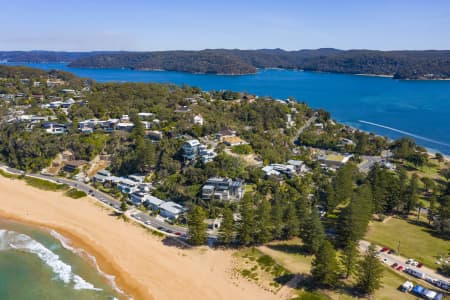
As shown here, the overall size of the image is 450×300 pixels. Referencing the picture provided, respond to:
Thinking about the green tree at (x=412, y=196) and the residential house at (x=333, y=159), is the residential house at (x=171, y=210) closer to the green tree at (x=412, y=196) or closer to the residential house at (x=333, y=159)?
the residential house at (x=333, y=159)

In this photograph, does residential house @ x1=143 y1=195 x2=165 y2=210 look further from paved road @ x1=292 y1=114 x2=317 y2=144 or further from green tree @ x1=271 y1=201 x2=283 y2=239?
paved road @ x1=292 y1=114 x2=317 y2=144

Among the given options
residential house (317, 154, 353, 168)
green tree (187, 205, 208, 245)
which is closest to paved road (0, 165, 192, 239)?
green tree (187, 205, 208, 245)

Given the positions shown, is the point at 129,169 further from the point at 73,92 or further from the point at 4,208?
the point at 73,92

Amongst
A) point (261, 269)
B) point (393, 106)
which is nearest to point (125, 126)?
point (261, 269)

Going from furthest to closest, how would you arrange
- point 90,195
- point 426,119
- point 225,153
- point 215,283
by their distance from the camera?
point 426,119
point 225,153
point 90,195
point 215,283

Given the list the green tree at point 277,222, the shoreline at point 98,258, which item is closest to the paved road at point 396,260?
the green tree at point 277,222

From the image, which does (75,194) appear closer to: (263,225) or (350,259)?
(263,225)

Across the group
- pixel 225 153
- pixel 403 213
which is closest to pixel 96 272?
pixel 225 153

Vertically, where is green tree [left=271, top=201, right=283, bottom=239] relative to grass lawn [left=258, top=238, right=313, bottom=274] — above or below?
above
